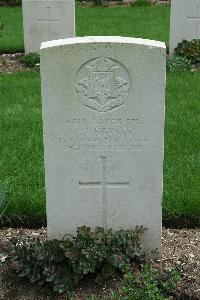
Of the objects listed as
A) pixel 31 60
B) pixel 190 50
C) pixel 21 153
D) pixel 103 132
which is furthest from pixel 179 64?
pixel 103 132

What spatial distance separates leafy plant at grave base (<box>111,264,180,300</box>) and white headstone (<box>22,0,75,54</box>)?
677cm

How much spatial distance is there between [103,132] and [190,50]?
20.6 feet

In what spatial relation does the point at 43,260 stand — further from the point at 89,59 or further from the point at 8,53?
the point at 8,53

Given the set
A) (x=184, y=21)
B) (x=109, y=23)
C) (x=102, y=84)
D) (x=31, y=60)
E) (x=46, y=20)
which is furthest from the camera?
(x=109, y=23)

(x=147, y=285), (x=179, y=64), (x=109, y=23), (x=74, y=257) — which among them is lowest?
(x=147, y=285)

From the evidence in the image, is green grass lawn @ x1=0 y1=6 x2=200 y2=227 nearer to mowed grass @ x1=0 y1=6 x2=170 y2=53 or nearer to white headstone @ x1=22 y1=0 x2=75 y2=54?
white headstone @ x1=22 y1=0 x2=75 y2=54

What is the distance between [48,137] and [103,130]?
33 centimetres

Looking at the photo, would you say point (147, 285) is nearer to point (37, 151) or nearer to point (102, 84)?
point (102, 84)

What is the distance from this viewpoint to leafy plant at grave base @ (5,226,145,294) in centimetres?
349

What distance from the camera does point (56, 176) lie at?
12.0 ft

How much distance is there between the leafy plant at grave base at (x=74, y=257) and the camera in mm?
3486

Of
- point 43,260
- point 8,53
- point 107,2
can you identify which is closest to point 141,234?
point 43,260

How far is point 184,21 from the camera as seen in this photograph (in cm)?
958

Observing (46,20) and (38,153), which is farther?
(46,20)
